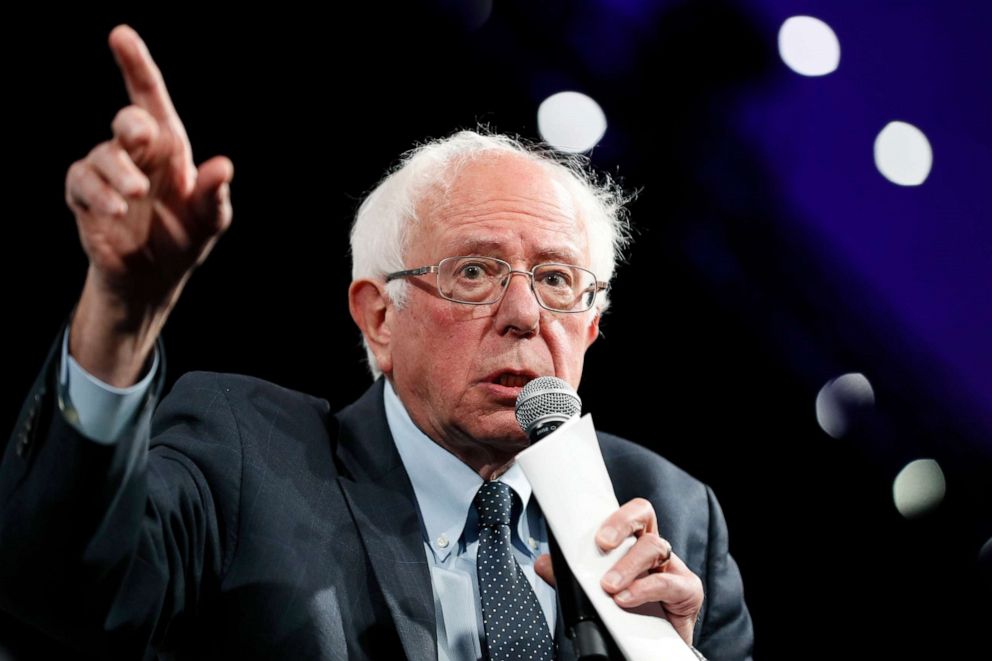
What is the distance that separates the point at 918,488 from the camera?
318 cm

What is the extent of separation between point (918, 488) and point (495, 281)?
178cm

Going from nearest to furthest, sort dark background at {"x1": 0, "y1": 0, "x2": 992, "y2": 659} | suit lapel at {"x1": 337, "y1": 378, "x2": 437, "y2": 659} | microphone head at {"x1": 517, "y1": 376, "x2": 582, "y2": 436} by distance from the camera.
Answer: microphone head at {"x1": 517, "y1": 376, "x2": 582, "y2": 436}, suit lapel at {"x1": 337, "y1": 378, "x2": 437, "y2": 659}, dark background at {"x1": 0, "y1": 0, "x2": 992, "y2": 659}

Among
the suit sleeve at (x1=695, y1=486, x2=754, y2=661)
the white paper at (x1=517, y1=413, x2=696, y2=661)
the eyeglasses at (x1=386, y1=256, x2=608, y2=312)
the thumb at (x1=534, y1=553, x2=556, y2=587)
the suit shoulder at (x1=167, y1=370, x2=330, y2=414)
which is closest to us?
the white paper at (x1=517, y1=413, x2=696, y2=661)

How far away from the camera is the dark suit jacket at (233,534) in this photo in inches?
51.3

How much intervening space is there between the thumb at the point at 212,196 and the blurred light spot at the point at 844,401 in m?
2.41

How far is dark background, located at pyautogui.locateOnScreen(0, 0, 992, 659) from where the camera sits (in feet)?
9.52

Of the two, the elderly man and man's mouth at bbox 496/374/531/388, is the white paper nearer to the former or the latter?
the elderly man

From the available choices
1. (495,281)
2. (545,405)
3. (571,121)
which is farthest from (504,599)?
(571,121)

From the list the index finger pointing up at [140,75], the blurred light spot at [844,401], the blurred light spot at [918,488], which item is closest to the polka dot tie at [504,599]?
the index finger pointing up at [140,75]

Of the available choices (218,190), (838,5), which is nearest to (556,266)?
(218,190)

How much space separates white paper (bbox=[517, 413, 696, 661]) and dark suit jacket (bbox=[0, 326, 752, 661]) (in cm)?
51

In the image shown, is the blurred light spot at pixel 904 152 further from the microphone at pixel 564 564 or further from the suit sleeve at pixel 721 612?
the microphone at pixel 564 564

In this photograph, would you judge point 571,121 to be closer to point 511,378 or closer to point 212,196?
point 511,378

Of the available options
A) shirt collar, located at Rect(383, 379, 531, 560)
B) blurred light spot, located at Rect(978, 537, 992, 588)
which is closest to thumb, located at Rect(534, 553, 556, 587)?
shirt collar, located at Rect(383, 379, 531, 560)
